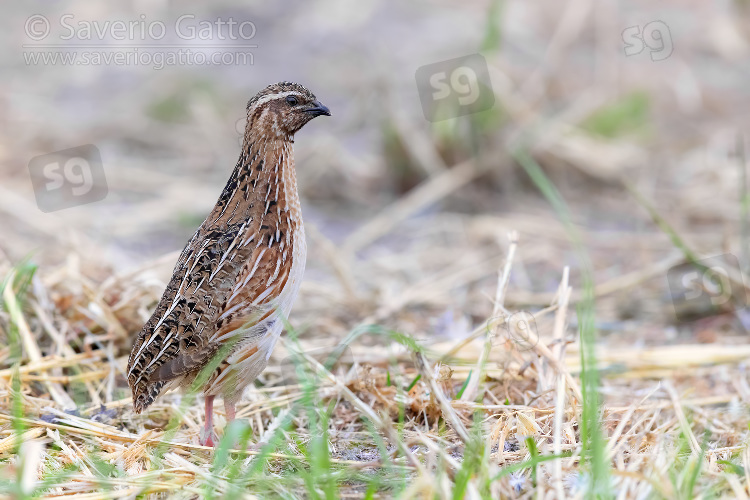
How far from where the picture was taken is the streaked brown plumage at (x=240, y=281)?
3709 mm

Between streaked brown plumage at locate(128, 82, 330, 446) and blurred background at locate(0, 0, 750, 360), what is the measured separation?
1.05 metres

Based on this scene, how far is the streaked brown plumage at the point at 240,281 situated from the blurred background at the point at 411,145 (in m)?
1.05

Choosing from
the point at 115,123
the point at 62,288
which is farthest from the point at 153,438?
the point at 115,123

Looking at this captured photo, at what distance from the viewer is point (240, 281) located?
3.72 meters

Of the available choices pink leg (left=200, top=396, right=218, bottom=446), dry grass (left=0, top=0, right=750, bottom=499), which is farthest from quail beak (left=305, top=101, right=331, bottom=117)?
pink leg (left=200, top=396, right=218, bottom=446)

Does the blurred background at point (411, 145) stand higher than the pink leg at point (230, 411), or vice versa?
the blurred background at point (411, 145)

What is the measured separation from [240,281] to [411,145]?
15.9 ft


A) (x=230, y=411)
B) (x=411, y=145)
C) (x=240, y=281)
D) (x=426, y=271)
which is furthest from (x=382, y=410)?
(x=411, y=145)

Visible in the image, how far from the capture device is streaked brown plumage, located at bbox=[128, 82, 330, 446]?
3709 millimetres

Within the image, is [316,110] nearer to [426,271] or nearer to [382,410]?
[382,410]

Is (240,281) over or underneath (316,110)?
underneath

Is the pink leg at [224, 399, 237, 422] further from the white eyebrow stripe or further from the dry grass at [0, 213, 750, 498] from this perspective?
the white eyebrow stripe

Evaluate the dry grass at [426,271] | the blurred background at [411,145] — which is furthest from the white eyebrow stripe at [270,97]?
the blurred background at [411,145]

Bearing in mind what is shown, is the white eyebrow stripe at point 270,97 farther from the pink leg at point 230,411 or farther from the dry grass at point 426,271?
the pink leg at point 230,411
